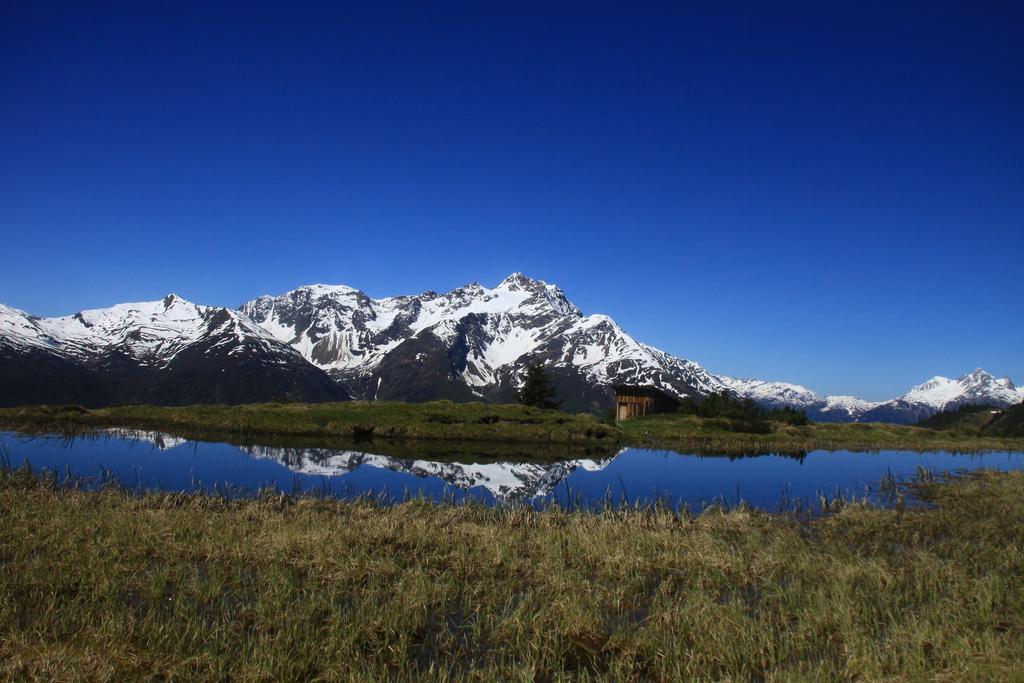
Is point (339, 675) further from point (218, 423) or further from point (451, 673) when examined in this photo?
point (218, 423)

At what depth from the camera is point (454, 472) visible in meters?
41.8

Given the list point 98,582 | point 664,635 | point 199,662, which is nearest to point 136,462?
point 98,582

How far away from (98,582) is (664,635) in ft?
40.4

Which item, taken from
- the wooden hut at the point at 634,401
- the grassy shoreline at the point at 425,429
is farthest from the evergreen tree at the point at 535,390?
the grassy shoreline at the point at 425,429

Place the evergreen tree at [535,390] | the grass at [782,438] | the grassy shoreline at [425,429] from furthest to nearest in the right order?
the evergreen tree at [535,390]
the grass at [782,438]
the grassy shoreline at [425,429]

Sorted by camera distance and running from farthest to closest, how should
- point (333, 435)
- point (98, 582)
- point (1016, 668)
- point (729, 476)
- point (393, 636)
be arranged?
1. point (333, 435)
2. point (729, 476)
3. point (98, 582)
4. point (393, 636)
5. point (1016, 668)

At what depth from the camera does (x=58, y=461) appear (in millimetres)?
36938

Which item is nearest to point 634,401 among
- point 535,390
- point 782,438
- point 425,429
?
point 535,390

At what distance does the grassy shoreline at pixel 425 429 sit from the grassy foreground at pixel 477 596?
37.0 metres

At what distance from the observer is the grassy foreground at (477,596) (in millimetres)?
10641

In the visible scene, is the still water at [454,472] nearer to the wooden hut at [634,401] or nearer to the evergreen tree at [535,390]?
the evergreen tree at [535,390]

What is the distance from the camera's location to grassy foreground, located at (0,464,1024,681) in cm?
1064

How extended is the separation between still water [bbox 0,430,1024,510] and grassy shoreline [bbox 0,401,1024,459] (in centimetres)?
790

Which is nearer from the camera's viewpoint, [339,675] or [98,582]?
[339,675]
